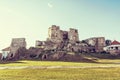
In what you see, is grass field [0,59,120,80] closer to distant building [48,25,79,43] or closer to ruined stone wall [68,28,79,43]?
distant building [48,25,79,43]

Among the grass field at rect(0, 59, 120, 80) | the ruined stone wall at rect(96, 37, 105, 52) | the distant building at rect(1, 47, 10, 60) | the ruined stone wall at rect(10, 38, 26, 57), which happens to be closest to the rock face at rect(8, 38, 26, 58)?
the ruined stone wall at rect(10, 38, 26, 57)

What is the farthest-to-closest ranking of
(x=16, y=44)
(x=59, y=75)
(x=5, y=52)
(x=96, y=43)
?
(x=96, y=43) → (x=5, y=52) → (x=16, y=44) → (x=59, y=75)

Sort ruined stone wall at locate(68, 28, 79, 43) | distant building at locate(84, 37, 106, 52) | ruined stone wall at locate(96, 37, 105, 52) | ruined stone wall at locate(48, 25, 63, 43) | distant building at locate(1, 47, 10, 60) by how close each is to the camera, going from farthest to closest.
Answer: ruined stone wall at locate(68, 28, 79, 43), ruined stone wall at locate(96, 37, 105, 52), ruined stone wall at locate(48, 25, 63, 43), distant building at locate(84, 37, 106, 52), distant building at locate(1, 47, 10, 60)

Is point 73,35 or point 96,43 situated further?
point 73,35

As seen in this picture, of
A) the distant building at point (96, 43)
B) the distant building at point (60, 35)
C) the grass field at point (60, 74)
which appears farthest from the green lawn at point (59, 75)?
the distant building at point (60, 35)

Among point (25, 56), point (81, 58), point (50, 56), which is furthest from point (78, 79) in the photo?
point (25, 56)

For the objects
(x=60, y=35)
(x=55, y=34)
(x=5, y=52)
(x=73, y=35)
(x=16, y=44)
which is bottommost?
(x=5, y=52)

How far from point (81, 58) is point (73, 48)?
28.3m

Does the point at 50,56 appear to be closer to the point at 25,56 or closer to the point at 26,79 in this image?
the point at 25,56

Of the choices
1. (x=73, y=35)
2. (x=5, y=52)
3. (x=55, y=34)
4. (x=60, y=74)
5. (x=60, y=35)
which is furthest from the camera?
(x=73, y=35)

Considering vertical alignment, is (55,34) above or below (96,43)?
above

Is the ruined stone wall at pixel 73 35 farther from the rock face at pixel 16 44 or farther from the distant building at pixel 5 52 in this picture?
the distant building at pixel 5 52

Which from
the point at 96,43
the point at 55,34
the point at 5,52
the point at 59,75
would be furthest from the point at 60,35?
the point at 59,75

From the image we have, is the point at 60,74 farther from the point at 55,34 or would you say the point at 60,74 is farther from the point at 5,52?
the point at 55,34
